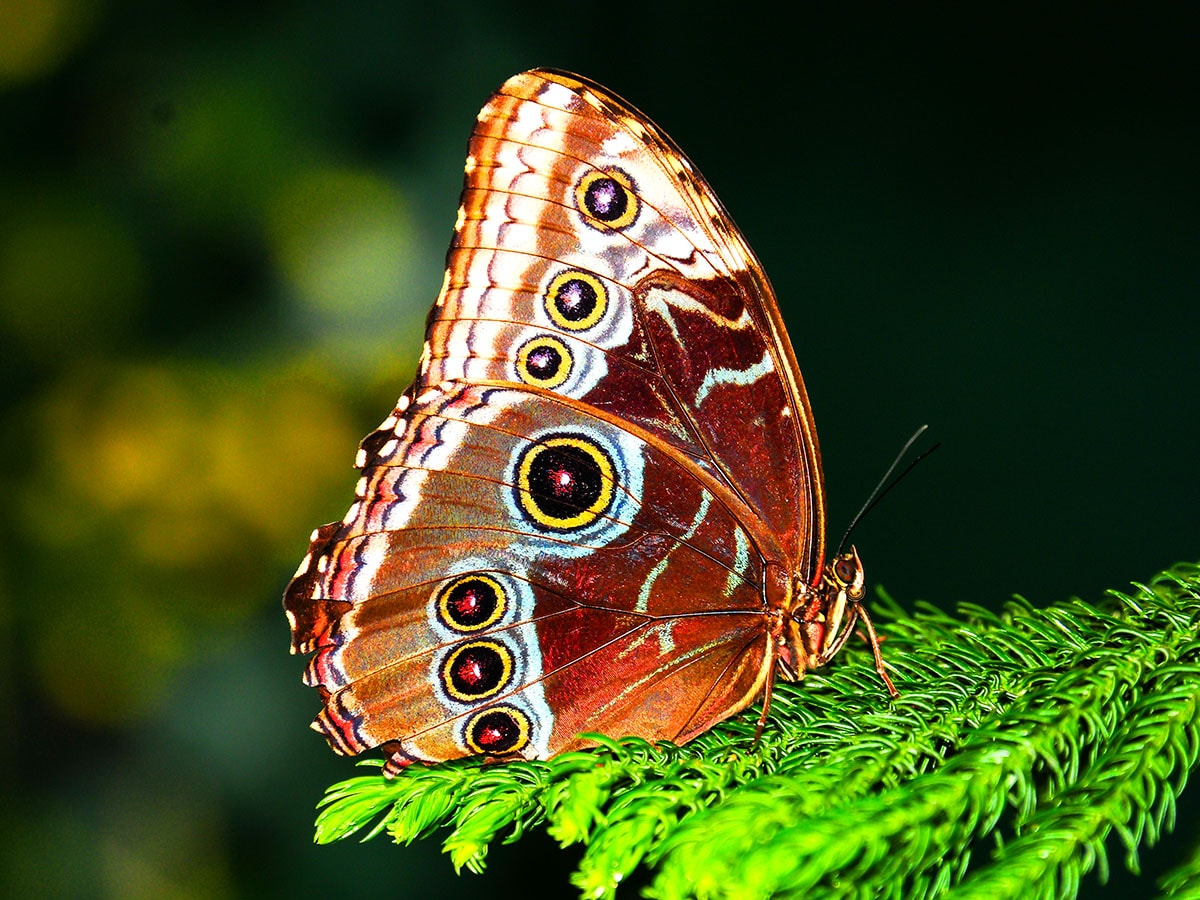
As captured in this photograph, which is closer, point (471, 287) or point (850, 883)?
point (850, 883)

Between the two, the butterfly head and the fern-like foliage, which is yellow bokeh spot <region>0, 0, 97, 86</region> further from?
the butterfly head

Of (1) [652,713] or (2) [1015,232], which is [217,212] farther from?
(2) [1015,232]

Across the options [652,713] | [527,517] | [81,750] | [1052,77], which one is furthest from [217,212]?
[1052,77]

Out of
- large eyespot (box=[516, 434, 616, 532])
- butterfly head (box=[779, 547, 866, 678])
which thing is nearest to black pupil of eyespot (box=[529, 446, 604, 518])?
large eyespot (box=[516, 434, 616, 532])

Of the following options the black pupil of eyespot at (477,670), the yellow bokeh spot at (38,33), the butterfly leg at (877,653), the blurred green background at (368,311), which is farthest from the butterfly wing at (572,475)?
the yellow bokeh spot at (38,33)

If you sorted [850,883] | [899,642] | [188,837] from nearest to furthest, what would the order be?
[850,883] → [899,642] → [188,837]

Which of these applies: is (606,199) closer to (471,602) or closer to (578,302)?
(578,302)
